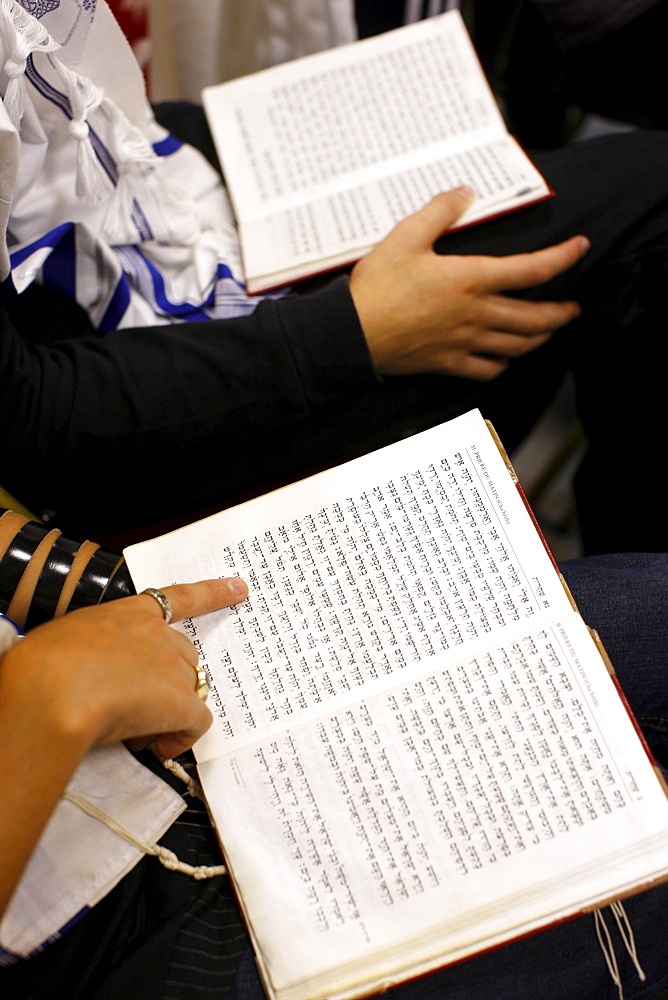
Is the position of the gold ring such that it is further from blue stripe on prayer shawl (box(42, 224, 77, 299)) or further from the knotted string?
blue stripe on prayer shawl (box(42, 224, 77, 299))

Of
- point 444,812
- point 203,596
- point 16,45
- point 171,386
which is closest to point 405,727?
point 444,812

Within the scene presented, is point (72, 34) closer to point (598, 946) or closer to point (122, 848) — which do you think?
point (122, 848)

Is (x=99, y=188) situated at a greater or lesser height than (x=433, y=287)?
greater

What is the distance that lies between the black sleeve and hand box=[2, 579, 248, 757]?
220mm

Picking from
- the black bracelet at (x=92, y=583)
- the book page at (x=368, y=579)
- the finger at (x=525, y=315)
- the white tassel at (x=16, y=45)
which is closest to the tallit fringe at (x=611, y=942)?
the book page at (x=368, y=579)

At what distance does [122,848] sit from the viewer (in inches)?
20.6

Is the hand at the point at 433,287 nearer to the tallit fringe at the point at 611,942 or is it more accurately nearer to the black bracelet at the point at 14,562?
the black bracelet at the point at 14,562

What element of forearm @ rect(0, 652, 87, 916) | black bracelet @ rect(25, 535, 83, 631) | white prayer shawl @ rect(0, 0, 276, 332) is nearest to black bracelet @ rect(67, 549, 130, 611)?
black bracelet @ rect(25, 535, 83, 631)

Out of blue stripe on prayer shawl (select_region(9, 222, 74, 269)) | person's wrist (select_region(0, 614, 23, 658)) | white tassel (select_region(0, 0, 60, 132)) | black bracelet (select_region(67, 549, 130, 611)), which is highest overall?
white tassel (select_region(0, 0, 60, 132))

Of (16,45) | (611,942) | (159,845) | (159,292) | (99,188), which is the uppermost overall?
(16,45)

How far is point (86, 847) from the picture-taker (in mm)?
513

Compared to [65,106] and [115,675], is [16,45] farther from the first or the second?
[115,675]

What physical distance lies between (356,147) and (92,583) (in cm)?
59

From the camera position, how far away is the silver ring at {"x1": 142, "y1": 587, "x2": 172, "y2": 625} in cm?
54
